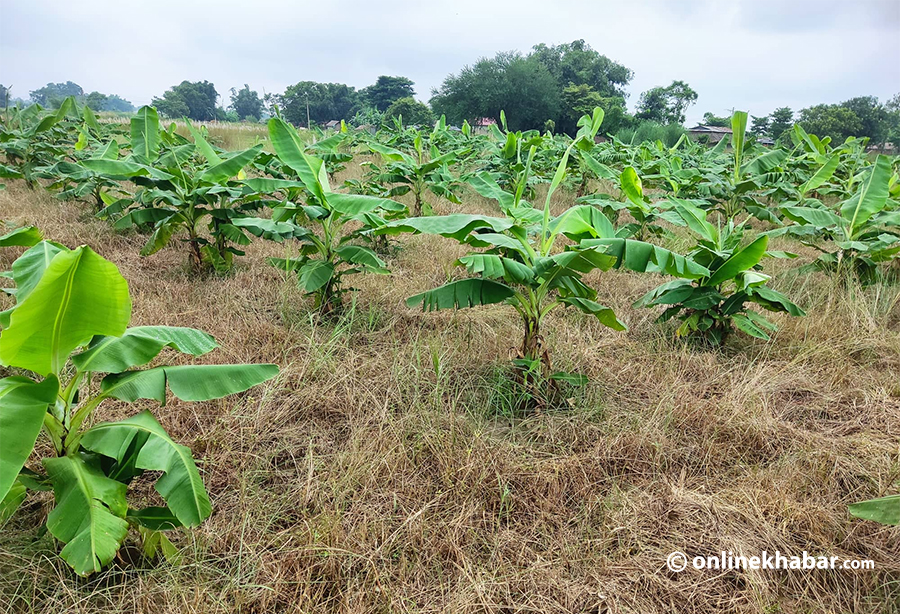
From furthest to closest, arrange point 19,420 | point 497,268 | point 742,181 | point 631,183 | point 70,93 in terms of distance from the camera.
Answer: point 70,93 → point 742,181 → point 631,183 → point 497,268 → point 19,420

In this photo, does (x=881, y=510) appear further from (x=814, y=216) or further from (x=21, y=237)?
(x=21, y=237)

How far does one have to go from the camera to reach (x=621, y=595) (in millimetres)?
1548

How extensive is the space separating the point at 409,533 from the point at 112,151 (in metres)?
5.02

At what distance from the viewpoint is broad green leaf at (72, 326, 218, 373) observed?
1533 mm

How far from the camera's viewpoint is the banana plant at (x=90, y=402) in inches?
48.9

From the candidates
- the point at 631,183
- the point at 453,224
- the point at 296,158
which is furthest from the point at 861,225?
the point at 296,158

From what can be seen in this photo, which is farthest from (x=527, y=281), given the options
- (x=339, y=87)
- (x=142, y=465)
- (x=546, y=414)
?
(x=339, y=87)

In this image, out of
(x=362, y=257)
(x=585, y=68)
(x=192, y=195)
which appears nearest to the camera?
(x=362, y=257)

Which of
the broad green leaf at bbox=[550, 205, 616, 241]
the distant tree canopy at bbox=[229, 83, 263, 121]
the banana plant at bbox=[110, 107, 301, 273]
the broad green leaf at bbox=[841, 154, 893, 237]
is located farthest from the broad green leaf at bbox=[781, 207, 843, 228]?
the distant tree canopy at bbox=[229, 83, 263, 121]

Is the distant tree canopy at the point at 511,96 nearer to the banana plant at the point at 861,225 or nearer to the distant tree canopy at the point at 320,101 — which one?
the distant tree canopy at the point at 320,101

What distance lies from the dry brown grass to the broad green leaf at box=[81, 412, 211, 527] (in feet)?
0.87

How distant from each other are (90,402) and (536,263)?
1941mm

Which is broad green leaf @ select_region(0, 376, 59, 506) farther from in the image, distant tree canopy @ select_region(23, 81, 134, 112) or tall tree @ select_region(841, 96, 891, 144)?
tall tree @ select_region(841, 96, 891, 144)

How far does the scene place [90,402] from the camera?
1.51 metres
